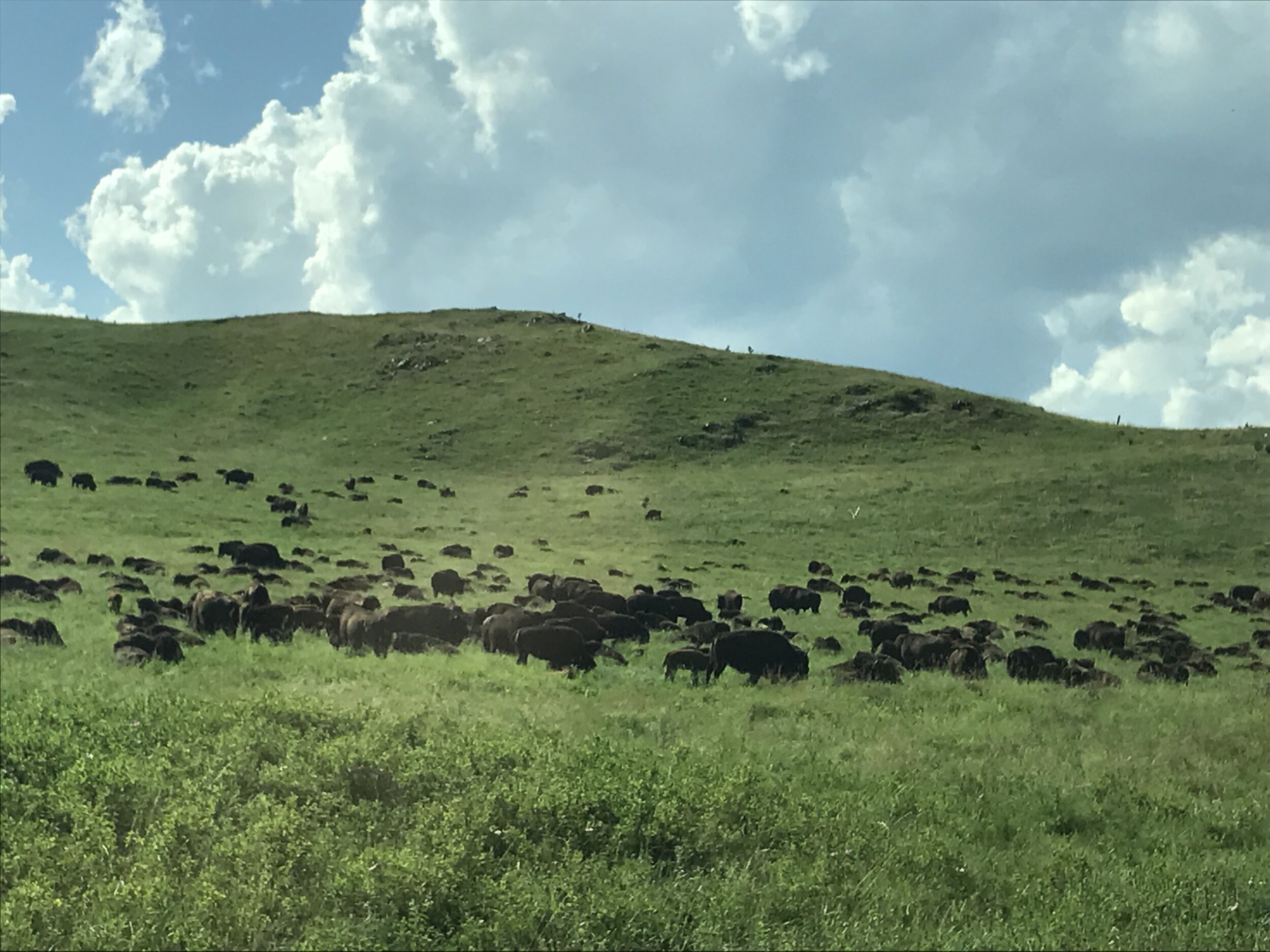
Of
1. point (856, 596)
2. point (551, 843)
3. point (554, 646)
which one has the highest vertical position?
point (856, 596)

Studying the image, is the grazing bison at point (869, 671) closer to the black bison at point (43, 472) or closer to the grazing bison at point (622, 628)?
the grazing bison at point (622, 628)

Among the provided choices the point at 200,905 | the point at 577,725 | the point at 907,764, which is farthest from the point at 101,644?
the point at 907,764

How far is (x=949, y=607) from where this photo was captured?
30844 millimetres

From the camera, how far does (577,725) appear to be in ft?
39.9

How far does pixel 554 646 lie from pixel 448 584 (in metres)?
10.1

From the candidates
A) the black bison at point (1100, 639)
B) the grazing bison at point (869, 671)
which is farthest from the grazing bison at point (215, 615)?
the black bison at point (1100, 639)

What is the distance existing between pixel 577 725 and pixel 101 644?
8825mm

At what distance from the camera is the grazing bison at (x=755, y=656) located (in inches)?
697

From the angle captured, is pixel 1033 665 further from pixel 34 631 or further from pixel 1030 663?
pixel 34 631

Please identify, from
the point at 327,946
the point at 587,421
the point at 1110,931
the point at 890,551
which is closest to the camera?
the point at 327,946

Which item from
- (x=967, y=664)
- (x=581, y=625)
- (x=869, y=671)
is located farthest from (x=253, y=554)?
(x=967, y=664)

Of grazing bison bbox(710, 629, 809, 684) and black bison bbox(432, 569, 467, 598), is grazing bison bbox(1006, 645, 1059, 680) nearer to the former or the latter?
grazing bison bbox(710, 629, 809, 684)

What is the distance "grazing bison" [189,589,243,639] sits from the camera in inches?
730

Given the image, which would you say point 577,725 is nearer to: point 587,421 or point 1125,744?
point 1125,744
